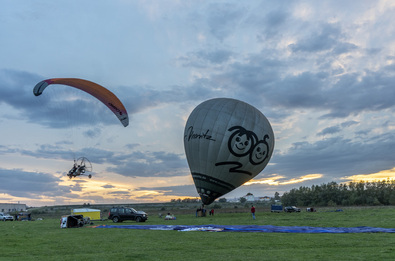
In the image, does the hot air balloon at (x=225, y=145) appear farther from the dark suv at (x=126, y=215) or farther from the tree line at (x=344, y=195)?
the tree line at (x=344, y=195)

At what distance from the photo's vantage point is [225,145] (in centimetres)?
4744

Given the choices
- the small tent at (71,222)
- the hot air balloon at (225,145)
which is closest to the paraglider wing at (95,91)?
the small tent at (71,222)

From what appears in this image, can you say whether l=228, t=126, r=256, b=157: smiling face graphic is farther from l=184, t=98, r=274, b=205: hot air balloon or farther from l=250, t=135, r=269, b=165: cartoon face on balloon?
l=250, t=135, r=269, b=165: cartoon face on balloon

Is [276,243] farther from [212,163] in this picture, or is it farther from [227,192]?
[227,192]

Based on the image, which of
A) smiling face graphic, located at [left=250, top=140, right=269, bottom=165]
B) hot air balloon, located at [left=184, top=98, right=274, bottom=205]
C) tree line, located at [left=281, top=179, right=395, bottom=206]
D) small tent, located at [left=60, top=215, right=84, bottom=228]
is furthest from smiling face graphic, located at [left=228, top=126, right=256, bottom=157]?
tree line, located at [left=281, top=179, right=395, bottom=206]

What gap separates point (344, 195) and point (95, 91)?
104352 millimetres

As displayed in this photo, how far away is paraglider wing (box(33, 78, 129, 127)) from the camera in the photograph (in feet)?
123

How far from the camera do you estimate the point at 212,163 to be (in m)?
48.3

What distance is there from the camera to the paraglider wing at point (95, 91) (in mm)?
37406

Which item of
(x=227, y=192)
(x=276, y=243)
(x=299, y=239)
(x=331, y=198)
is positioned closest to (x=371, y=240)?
(x=299, y=239)

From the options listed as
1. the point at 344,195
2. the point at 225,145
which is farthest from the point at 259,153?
the point at 344,195

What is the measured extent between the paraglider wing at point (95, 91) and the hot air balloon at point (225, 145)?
1224 cm

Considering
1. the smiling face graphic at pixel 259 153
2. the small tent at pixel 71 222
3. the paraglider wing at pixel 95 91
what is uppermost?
the paraglider wing at pixel 95 91

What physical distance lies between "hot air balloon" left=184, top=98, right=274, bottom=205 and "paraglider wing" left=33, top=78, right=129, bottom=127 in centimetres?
1224
